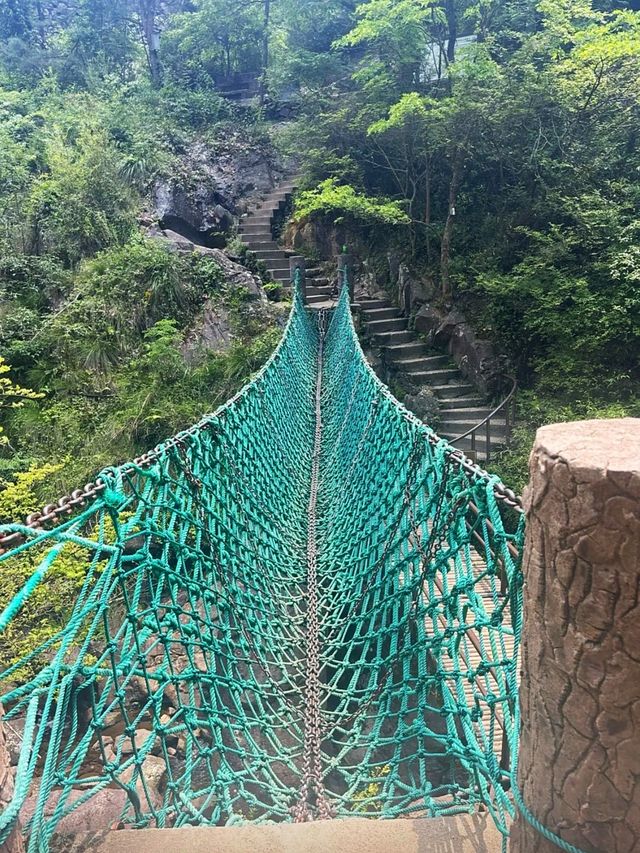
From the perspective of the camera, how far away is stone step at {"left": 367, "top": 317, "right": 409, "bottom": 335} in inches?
220

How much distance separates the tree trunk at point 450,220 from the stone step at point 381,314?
62cm

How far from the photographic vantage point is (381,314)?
18.9ft

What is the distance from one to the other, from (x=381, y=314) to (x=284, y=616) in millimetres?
4697

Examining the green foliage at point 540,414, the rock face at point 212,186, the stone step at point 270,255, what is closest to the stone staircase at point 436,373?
the green foliage at point 540,414

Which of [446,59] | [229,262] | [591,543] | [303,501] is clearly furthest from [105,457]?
[446,59]

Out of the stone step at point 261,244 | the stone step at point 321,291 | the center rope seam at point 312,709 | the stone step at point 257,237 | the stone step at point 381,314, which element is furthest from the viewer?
the stone step at point 257,237

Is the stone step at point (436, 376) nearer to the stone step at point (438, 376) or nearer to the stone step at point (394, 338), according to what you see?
the stone step at point (438, 376)

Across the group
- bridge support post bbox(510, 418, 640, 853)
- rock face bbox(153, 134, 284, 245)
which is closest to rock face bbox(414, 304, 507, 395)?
rock face bbox(153, 134, 284, 245)

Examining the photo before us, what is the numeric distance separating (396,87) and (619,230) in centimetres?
270

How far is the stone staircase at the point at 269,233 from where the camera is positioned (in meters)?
6.48

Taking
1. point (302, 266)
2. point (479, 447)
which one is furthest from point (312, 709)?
point (302, 266)

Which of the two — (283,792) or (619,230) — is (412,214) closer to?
(619,230)

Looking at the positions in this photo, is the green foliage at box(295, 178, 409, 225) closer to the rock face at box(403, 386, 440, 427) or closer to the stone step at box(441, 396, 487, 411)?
the rock face at box(403, 386, 440, 427)

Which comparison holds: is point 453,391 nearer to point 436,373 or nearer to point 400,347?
point 436,373
